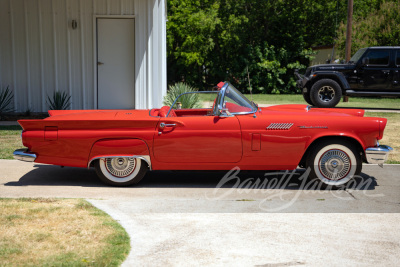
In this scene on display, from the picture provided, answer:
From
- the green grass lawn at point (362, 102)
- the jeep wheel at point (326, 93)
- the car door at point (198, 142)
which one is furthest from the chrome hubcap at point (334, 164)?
the green grass lawn at point (362, 102)

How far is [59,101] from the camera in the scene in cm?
1319

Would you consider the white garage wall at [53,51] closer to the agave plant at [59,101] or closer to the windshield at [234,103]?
the agave plant at [59,101]

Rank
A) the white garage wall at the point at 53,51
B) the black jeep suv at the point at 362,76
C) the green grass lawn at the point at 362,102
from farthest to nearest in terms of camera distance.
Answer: the green grass lawn at the point at 362,102 < the black jeep suv at the point at 362,76 < the white garage wall at the point at 53,51

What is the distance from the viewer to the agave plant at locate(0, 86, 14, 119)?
13.1 meters

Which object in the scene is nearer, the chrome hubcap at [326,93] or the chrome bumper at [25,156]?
the chrome bumper at [25,156]

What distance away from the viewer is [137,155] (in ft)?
21.3

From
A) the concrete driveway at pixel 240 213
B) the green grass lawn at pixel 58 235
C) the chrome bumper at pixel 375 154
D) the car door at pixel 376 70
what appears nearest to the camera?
the green grass lawn at pixel 58 235

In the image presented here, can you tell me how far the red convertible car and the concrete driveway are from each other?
31cm

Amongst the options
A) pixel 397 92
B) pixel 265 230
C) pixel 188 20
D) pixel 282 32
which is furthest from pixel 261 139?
pixel 282 32

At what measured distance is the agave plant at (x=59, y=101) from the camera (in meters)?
13.2

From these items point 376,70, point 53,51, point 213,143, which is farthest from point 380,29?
point 213,143

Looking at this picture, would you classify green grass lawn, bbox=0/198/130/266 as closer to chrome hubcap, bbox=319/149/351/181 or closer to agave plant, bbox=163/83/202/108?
chrome hubcap, bbox=319/149/351/181

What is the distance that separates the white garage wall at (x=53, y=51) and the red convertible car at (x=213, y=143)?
6961 millimetres

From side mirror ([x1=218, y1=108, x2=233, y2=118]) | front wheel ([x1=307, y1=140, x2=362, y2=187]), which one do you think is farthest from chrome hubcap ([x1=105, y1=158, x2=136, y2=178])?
front wheel ([x1=307, y1=140, x2=362, y2=187])
